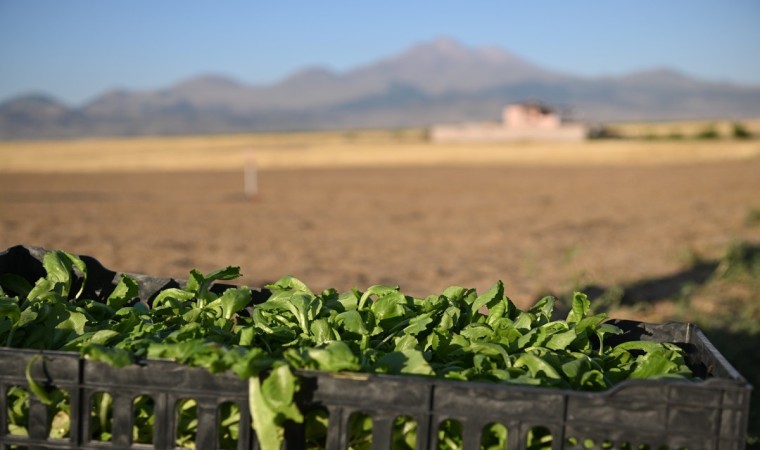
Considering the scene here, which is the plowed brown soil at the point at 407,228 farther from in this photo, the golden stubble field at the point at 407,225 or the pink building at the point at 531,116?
the pink building at the point at 531,116

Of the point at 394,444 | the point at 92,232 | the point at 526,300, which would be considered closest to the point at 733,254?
the point at 526,300

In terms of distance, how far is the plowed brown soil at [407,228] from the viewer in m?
9.56

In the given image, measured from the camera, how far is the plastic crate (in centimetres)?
165

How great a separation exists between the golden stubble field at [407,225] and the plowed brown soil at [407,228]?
0.11 ft

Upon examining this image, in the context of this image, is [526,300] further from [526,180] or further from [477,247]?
[526,180]

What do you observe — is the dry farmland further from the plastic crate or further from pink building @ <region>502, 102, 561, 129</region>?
pink building @ <region>502, 102, 561, 129</region>

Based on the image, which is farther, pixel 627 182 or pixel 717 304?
pixel 627 182

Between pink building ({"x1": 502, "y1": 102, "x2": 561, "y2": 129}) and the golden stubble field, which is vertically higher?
pink building ({"x1": 502, "y1": 102, "x2": 561, "y2": 129})

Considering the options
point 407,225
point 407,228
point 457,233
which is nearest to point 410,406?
point 457,233

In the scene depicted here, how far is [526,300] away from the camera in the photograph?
754cm

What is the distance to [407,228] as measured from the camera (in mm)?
14500

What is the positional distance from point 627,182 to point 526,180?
3807 millimetres

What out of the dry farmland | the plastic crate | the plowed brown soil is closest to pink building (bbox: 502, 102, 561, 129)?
the dry farmland

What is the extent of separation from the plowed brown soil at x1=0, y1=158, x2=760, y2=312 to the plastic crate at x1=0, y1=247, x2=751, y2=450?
434 centimetres
